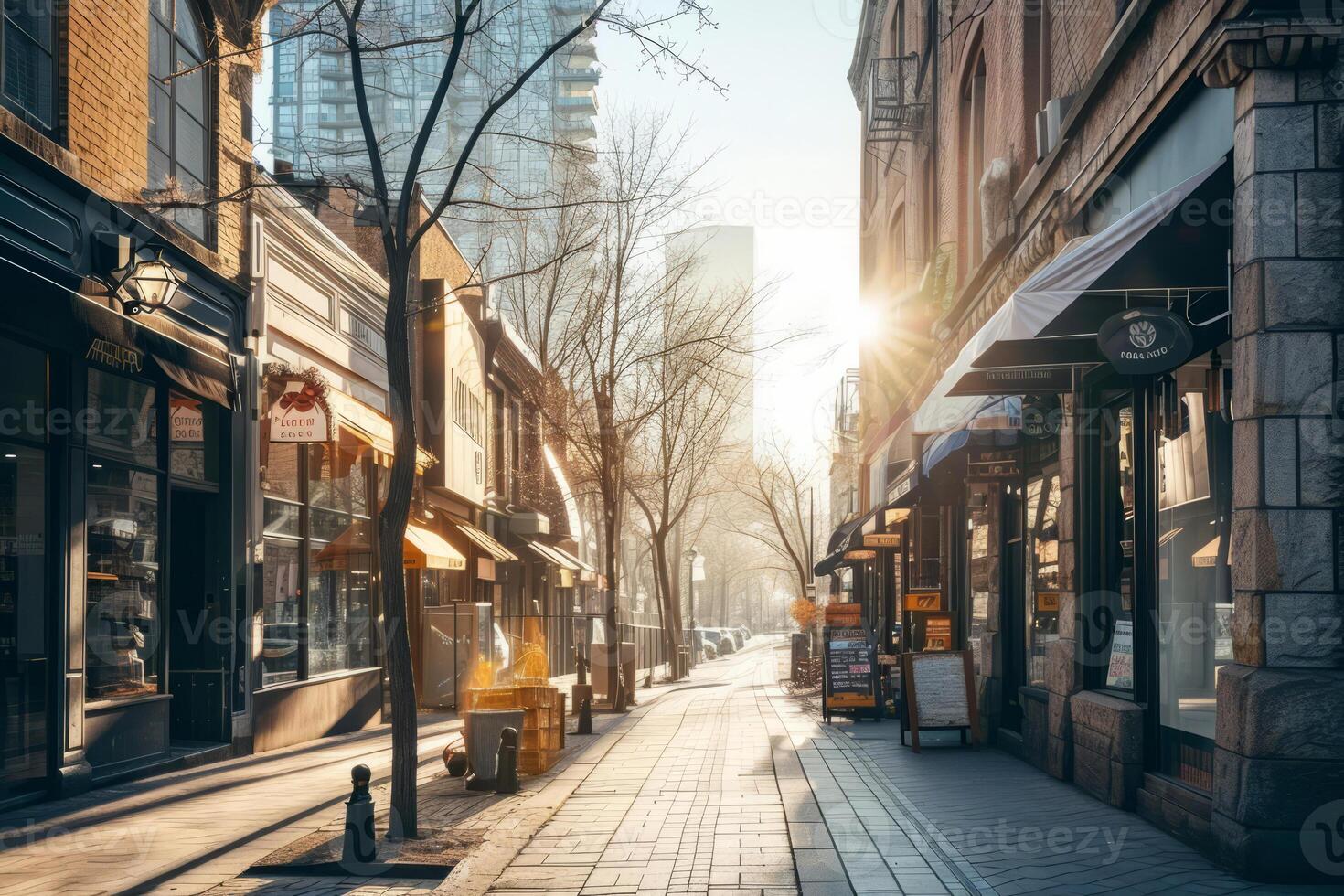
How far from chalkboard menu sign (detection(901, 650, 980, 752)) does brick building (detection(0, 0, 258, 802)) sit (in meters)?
7.18

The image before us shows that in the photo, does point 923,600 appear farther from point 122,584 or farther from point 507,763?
point 122,584

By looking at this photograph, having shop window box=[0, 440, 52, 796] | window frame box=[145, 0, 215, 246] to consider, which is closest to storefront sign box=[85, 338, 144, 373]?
shop window box=[0, 440, 52, 796]

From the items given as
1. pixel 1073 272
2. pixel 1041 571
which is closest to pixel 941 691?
pixel 1041 571

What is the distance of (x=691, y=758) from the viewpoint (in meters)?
13.6

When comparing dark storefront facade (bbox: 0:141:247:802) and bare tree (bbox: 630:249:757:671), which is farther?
bare tree (bbox: 630:249:757:671)

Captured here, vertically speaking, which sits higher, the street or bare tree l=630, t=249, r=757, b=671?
bare tree l=630, t=249, r=757, b=671

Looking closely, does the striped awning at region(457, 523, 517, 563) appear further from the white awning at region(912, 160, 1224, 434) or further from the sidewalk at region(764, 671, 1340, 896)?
the white awning at region(912, 160, 1224, 434)

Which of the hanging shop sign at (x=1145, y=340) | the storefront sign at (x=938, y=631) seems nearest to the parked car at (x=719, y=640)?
the storefront sign at (x=938, y=631)

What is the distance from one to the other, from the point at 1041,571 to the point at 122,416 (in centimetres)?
893

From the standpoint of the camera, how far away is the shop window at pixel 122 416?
11.6 m

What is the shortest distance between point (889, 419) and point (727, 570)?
73.4 metres

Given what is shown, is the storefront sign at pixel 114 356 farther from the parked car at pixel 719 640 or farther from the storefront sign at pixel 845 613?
the parked car at pixel 719 640

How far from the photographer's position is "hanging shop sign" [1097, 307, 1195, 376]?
26.3 feet

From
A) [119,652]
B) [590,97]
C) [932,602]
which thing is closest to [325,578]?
[119,652]
